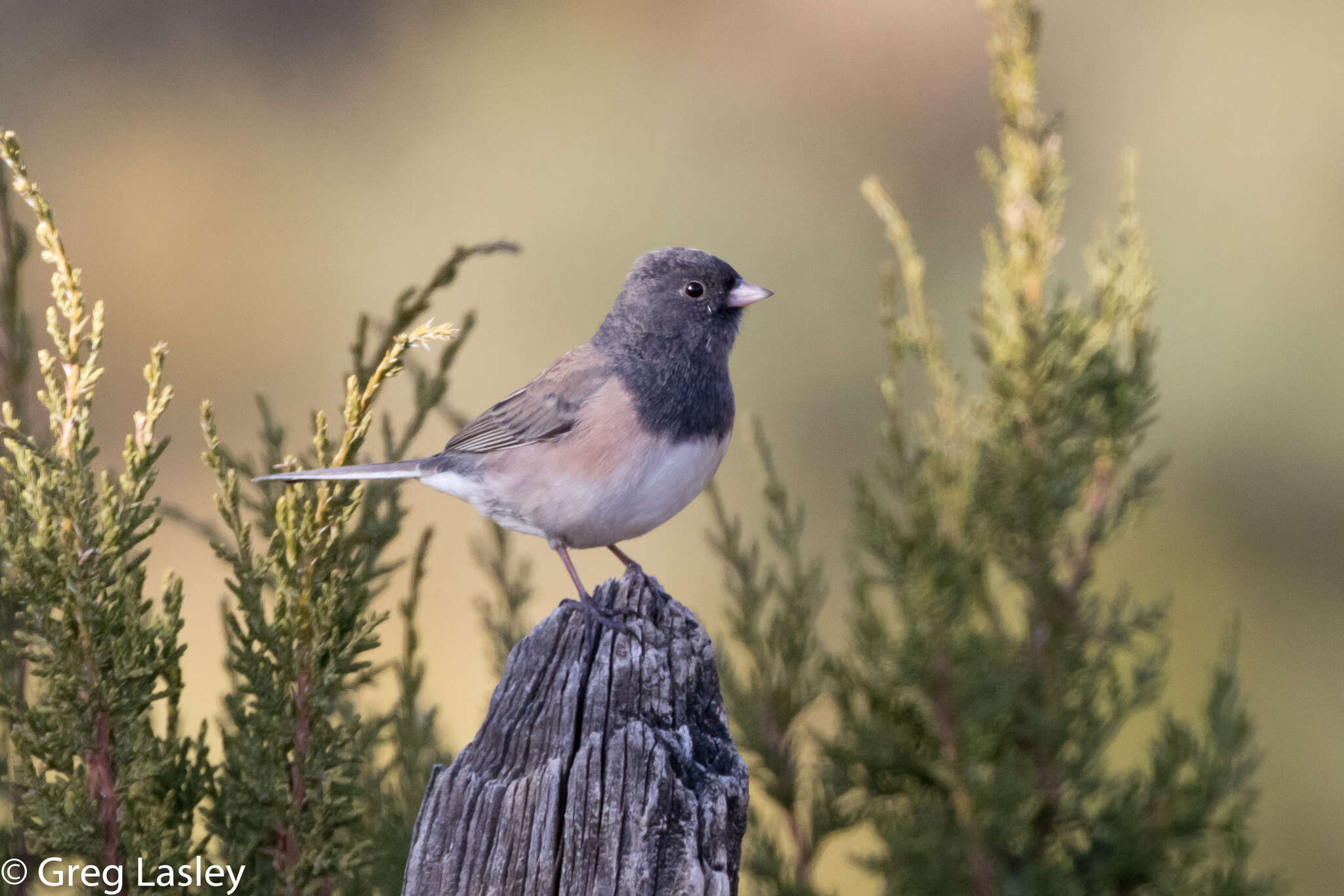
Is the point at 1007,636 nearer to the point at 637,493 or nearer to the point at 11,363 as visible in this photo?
the point at 637,493

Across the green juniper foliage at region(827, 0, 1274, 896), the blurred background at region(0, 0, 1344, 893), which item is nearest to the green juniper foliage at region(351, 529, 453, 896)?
the green juniper foliage at region(827, 0, 1274, 896)

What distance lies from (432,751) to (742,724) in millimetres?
745

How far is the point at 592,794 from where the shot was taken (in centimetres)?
137

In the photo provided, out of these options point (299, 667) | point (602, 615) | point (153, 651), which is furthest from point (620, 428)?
point (153, 651)

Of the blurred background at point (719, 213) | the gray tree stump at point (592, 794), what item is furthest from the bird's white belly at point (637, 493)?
the blurred background at point (719, 213)

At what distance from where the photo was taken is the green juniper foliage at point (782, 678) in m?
2.71

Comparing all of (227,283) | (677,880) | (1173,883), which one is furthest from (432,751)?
(227,283)

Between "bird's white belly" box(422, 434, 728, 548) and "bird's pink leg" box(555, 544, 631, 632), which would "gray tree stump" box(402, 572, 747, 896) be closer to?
"bird's pink leg" box(555, 544, 631, 632)

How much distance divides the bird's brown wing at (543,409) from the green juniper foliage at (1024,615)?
726mm

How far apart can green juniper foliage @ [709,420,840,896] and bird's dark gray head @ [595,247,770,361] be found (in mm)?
446

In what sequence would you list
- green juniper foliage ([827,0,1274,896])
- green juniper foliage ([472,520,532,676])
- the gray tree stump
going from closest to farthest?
the gray tree stump → green juniper foliage ([827,0,1274,896]) → green juniper foliage ([472,520,532,676])

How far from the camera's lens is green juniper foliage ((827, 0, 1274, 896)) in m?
2.53

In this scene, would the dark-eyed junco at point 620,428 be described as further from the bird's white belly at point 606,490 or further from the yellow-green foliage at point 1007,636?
the yellow-green foliage at point 1007,636

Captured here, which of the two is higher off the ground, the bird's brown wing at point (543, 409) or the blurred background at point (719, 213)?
the blurred background at point (719, 213)
